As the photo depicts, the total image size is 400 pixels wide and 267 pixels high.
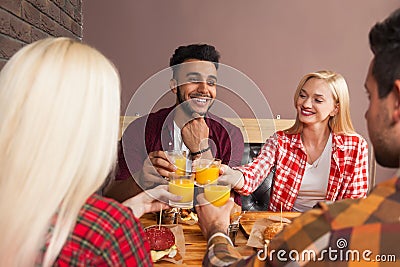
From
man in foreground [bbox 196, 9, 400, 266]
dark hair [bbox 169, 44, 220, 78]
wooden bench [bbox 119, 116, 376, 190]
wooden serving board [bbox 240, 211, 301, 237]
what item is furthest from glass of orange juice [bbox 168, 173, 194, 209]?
wooden bench [bbox 119, 116, 376, 190]

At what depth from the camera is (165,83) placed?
324 centimetres

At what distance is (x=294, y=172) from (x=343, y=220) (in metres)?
1.55

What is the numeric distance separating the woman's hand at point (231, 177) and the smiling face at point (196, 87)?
0.53 m

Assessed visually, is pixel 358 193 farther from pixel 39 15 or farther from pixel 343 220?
pixel 39 15

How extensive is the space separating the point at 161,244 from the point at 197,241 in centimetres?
22

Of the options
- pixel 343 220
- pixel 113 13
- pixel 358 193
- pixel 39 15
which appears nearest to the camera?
pixel 343 220

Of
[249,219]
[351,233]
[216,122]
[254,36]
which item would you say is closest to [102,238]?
[351,233]

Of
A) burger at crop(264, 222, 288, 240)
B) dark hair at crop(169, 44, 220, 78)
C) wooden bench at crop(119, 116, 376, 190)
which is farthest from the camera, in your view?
wooden bench at crop(119, 116, 376, 190)

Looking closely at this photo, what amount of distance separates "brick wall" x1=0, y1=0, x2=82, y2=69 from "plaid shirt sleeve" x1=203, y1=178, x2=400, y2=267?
1265 mm

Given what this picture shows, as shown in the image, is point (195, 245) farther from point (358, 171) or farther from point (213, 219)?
point (358, 171)

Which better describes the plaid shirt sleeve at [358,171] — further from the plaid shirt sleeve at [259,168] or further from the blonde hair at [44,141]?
the blonde hair at [44,141]

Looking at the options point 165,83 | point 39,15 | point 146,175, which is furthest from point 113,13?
point 146,175

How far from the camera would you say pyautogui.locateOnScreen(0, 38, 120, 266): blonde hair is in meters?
0.82

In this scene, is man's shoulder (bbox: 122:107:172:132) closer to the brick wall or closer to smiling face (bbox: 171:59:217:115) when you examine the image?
smiling face (bbox: 171:59:217:115)
